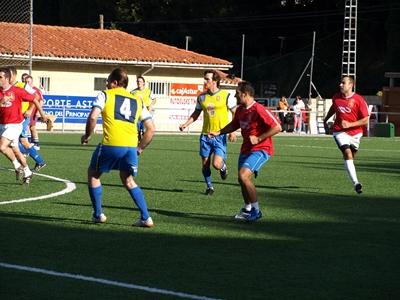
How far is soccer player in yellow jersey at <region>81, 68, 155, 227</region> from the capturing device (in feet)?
39.2

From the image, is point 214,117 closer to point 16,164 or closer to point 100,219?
point 16,164

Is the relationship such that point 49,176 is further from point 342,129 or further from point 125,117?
point 125,117

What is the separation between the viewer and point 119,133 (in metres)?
12.0

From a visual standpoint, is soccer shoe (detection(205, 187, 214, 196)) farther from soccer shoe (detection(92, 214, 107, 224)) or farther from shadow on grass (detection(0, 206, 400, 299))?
soccer shoe (detection(92, 214, 107, 224))

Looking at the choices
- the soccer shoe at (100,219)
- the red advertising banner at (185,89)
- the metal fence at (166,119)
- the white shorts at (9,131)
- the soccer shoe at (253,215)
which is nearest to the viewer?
the soccer shoe at (100,219)

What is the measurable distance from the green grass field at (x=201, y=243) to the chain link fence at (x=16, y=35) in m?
28.3

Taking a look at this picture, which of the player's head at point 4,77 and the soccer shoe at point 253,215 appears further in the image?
the player's head at point 4,77

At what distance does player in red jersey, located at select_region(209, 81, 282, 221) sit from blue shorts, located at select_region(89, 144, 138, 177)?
1.62 meters

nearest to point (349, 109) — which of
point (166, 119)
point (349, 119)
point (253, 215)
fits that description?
point (349, 119)

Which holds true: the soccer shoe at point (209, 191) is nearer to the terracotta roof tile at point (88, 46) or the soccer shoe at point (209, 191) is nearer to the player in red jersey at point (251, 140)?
the player in red jersey at point (251, 140)

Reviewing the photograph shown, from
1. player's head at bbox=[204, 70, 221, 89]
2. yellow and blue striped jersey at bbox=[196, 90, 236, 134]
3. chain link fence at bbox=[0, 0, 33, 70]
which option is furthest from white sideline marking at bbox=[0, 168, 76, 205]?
chain link fence at bbox=[0, 0, 33, 70]

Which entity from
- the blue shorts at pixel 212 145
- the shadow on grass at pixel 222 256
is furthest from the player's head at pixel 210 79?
the shadow on grass at pixel 222 256

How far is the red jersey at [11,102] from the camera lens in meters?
17.2

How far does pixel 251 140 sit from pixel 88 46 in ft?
130
